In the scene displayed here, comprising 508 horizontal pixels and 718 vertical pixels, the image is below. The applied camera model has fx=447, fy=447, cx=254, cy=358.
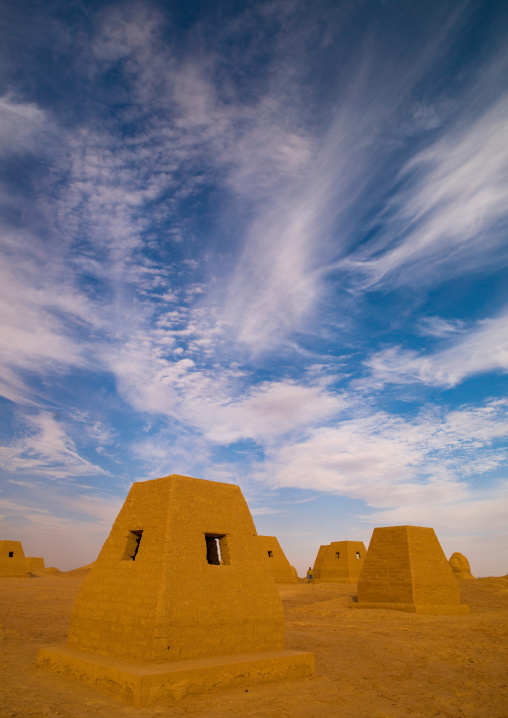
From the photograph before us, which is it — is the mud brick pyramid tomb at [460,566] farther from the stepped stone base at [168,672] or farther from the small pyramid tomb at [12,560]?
the stepped stone base at [168,672]

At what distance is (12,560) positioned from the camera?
2750 centimetres

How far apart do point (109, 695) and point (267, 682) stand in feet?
7.44

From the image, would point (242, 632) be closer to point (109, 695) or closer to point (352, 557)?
point (109, 695)

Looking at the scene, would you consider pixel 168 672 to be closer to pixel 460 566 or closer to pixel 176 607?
pixel 176 607

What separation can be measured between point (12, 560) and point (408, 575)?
24.2m

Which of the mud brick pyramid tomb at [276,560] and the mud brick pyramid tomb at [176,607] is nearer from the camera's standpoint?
the mud brick pyramid tomb at [176,607]

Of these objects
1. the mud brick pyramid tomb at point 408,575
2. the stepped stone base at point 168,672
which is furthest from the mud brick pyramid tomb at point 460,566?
the stepped stone base at point 168,672

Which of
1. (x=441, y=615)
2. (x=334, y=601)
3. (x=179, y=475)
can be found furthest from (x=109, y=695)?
(x=334, y=601)

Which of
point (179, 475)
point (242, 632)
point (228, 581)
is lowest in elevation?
point (242, 632)

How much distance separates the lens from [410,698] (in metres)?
6.57

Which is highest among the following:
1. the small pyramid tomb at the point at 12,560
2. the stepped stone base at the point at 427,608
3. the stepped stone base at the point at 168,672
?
the small pyramid tomb at the point at 12,560

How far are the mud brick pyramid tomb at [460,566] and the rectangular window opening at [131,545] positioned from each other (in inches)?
1185

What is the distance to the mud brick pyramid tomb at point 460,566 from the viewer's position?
30906 millimetres

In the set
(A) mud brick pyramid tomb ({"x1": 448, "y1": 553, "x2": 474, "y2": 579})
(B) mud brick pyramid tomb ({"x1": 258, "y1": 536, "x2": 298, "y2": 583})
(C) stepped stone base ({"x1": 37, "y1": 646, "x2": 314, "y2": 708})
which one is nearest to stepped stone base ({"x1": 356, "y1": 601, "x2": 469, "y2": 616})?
(C) stepped stone base ({"x1": 37, "y1": 646, "x2": 314, "y2": 708})
